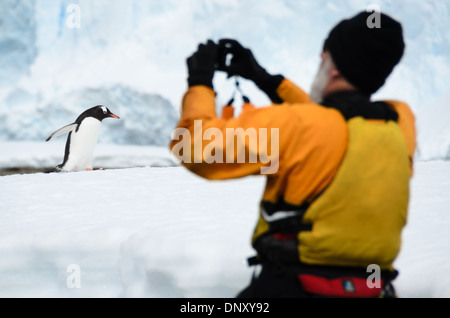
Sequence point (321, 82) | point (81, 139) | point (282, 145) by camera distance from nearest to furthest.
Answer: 1. point (282, 145)
2. point (321, 82)
3. point (81, 139)

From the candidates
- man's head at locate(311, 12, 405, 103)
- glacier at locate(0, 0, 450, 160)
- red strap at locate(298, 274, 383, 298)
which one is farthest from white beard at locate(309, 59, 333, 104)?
glacier at locate(0, 0, 450, 160)

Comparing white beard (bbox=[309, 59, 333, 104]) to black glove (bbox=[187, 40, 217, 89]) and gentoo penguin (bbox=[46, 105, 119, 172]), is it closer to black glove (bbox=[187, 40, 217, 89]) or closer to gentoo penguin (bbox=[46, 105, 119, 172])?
black glove (bbox=[187, 40, 217, 89])

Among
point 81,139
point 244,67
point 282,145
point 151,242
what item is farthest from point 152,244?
point 81,139

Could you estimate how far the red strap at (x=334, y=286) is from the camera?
666 millimetres

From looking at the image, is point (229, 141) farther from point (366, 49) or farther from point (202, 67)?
point (366, 49)

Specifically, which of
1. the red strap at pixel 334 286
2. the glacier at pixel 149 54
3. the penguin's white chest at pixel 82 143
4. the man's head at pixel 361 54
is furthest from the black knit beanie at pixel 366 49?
the glacier at pixel 149 54

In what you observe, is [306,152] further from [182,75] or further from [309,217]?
[182,75]

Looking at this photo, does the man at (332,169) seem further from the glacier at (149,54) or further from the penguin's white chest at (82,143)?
the glacier at (149,54)

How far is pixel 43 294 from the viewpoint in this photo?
6.06 feet

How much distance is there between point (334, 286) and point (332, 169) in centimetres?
20

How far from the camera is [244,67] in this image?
2.64 ft

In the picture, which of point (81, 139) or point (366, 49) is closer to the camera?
point (366, 49)

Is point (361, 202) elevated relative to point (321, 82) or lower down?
lower down

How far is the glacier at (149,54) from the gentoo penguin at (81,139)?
8.30ft
